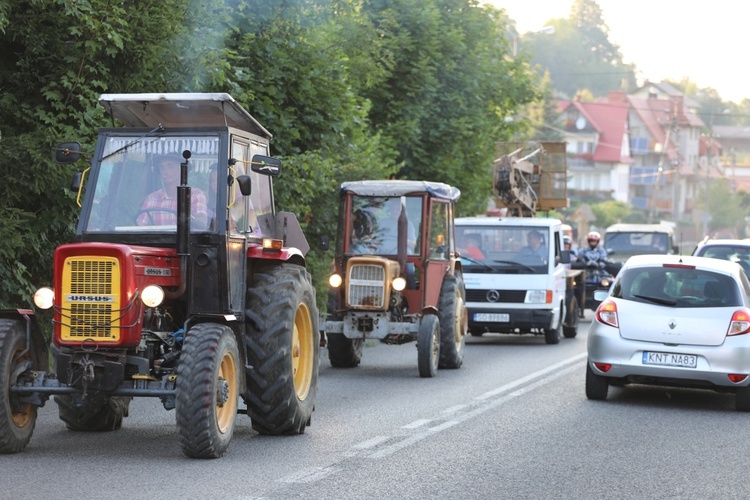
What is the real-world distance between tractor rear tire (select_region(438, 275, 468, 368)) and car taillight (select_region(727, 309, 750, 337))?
465 cm

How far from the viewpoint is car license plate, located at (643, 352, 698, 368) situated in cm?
1377

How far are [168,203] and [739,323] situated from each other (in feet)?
20.5

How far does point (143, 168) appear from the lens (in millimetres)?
10734

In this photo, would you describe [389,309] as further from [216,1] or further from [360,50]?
[360,50]

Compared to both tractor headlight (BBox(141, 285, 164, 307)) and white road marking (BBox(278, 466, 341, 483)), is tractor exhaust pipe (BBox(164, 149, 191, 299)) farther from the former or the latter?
white road marking (BBox(278, 466, 341, 483))

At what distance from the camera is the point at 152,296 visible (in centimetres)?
972

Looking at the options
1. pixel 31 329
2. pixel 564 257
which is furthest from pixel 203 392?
pixel 564 257

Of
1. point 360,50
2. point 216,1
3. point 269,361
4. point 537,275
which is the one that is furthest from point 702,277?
point 360,50

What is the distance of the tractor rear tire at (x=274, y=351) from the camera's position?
1070 centimetres

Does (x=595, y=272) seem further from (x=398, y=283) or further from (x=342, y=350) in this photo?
(x=398, y=283)

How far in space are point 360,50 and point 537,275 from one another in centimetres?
506

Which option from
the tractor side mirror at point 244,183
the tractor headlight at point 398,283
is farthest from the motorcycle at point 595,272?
the tractor side mirror at point 244,183

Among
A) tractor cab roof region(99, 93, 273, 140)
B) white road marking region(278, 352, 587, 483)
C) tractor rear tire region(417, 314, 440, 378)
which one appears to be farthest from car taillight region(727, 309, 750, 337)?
tractor cab roof region(99, 93, 273, 140)

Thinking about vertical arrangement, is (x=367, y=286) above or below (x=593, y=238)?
below
